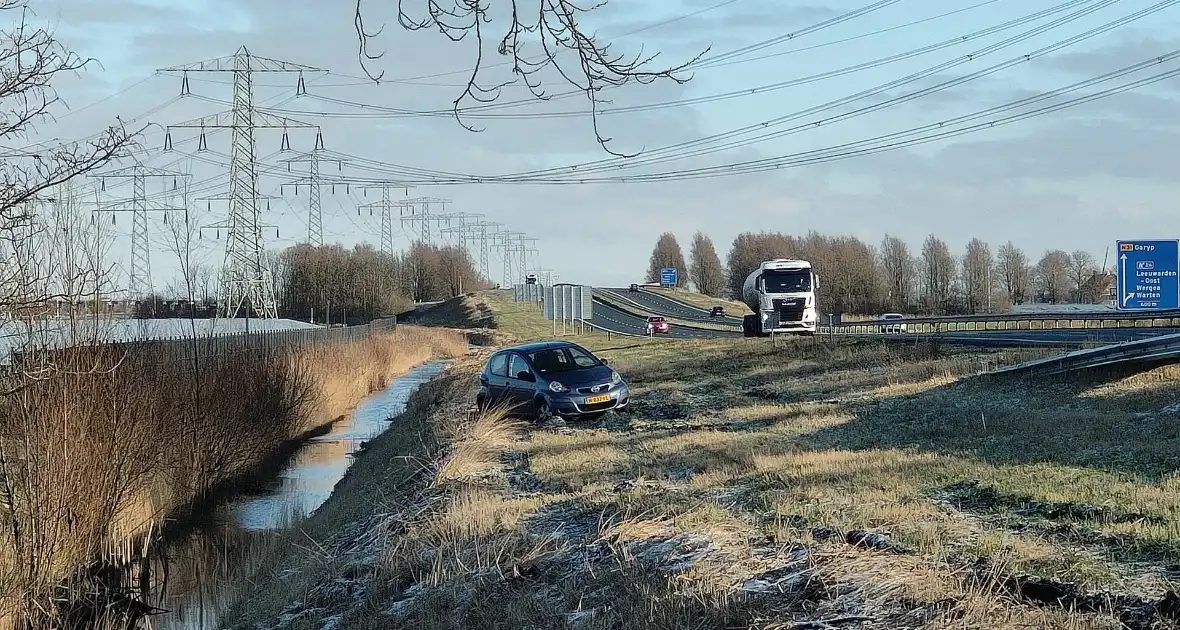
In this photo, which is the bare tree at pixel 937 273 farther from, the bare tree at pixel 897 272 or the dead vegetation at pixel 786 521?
the dead vegetation at pixel 786 521

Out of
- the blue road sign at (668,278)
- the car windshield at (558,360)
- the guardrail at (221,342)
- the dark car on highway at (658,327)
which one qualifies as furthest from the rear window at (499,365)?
the blue road sign at (668,278)

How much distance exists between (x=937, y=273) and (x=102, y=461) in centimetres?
9998

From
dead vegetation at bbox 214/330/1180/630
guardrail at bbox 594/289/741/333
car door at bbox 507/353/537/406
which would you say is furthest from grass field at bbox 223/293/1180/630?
guardrail at bbox 594/289/741/333

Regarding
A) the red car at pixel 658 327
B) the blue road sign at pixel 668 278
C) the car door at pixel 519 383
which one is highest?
the blue road sign at pixel 668 278

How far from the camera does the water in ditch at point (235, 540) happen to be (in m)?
14.6

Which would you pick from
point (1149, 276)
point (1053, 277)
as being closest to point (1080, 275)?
point (1053, 277)

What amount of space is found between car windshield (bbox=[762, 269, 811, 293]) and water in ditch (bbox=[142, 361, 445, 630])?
20598mm

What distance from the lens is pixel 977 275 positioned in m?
100

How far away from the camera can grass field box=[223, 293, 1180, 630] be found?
7223 millimetres

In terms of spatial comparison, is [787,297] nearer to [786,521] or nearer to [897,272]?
[786,521]

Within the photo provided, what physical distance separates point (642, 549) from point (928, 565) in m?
2.66

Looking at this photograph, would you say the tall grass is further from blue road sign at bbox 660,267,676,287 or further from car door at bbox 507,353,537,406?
blue road sign at bbox 660,267,676,287

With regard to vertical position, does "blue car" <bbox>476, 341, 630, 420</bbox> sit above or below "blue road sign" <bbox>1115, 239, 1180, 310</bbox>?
below

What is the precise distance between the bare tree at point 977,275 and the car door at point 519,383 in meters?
76.1
